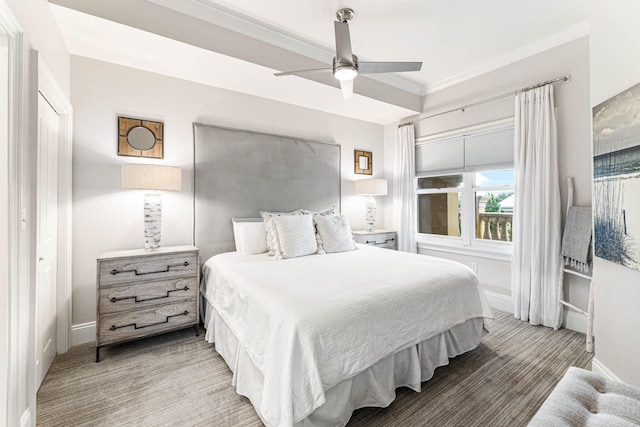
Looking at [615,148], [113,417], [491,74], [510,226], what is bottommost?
[113,417]

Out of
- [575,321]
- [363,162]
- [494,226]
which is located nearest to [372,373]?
[575,321]

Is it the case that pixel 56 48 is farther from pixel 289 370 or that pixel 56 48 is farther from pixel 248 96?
pixel 289 370

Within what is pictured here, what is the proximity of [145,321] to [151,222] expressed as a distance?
0.86m

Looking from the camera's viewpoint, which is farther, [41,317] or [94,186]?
[94,186]

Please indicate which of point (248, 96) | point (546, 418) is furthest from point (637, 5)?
point (248, 96)

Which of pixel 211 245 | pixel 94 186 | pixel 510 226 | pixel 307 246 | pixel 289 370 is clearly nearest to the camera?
pixel 289 370

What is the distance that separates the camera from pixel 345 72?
7.09ft

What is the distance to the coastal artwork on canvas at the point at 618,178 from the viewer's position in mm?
1594

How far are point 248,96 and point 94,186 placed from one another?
186 centimetres

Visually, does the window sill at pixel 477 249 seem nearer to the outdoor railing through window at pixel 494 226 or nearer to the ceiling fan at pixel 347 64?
the outdoor railing through window at pixel 494 226

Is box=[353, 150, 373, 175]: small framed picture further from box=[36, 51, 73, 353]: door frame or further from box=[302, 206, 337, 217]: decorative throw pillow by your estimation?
box=[36, 51, 73, 353]: door frame

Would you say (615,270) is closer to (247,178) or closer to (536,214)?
(536,214)

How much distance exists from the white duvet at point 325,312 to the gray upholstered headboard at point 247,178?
67 cm

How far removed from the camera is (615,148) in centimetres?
174
